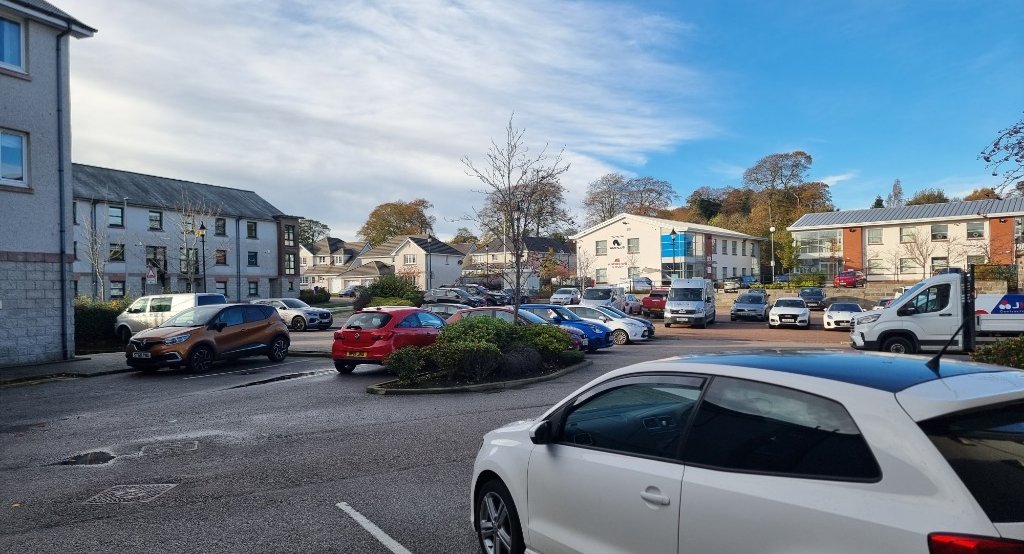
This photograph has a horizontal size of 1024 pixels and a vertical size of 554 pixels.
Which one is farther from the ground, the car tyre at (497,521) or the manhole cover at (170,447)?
the car tyre at (497,521)

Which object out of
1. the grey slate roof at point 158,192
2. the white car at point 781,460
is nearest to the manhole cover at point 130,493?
the white car at point 781,460

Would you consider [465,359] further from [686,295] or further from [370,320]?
[686,295]

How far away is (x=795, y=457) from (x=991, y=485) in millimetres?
651

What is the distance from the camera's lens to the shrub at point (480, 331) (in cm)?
1367

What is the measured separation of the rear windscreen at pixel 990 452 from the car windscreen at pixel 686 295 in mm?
32953

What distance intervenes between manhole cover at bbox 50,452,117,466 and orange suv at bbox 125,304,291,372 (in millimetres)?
7903

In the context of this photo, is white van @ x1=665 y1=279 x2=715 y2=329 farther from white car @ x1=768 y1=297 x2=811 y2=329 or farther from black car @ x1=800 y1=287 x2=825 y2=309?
black car @ x1=800 y1=287 x2=825 y2=309

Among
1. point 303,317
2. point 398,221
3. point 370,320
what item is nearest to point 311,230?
point 398,221

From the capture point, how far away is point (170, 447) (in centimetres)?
830

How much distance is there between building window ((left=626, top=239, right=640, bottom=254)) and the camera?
2618 inches

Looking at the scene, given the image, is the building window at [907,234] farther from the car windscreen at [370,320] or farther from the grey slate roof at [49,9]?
the grey slate roof at [49,9]

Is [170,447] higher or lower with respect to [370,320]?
lower

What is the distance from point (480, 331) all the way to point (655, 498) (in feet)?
35.7

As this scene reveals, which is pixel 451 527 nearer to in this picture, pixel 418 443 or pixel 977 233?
pixel 418 443
